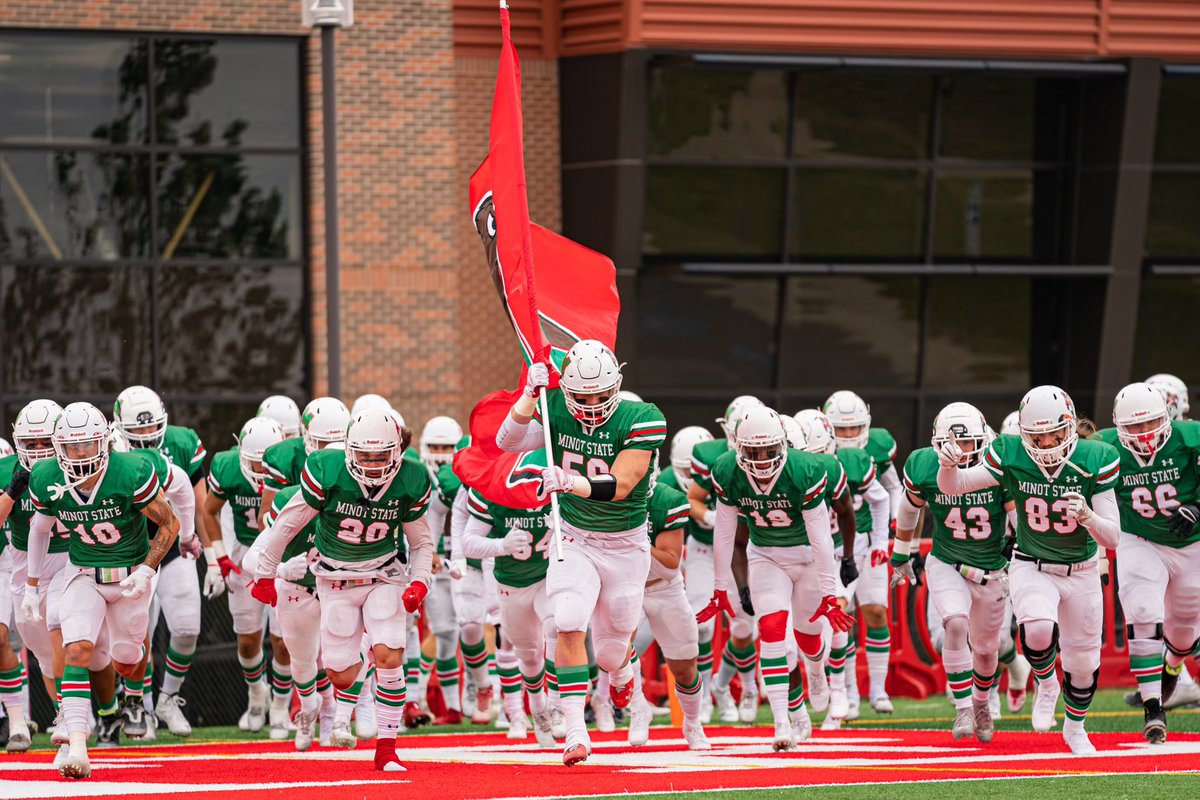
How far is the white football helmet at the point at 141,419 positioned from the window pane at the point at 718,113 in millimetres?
9405

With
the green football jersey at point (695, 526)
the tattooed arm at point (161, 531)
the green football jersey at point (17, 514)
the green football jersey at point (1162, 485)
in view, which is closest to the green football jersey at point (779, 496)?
the green football jersey at point (1162, 485)

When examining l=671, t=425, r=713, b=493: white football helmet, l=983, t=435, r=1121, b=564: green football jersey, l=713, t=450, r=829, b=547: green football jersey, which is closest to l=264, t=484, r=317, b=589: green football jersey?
l=713, t=450, r=829, b=547: green football jersey

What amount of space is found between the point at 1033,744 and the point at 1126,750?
72 centimetres

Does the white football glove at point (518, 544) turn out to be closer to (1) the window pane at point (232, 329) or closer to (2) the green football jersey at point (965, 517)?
(2) the green football jersey at point (965, 517)

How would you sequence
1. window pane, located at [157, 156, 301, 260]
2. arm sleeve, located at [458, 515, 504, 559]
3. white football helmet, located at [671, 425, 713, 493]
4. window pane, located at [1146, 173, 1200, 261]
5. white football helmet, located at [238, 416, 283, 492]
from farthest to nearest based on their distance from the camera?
window pane, located at [1146, 173, 1200, 261], window pane, located at [157, 156, 301, 260], white football helmet, located at [671, 425, 713, 493], white football helmet, located at [238, 416, 283, 492], arm sleeve, located at [458, 515, 504, 559]

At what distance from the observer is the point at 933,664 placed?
15.8 metres

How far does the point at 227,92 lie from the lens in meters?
20.5

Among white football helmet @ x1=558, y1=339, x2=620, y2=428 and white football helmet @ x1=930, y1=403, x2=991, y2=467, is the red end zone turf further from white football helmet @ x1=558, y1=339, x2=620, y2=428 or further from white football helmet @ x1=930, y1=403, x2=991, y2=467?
white football helmet @ x1=558, y1=339, x2=620, y2=428

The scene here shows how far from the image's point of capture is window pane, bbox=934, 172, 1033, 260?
22.8m

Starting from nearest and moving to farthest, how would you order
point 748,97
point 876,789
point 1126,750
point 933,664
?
point 876,789 < point 1126,750 < point 933,664 < point 748,97

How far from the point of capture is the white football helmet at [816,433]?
1308 cm

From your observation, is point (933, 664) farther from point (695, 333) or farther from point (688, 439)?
point (695, 333)

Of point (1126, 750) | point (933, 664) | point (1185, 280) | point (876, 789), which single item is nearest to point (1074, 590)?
point (1126, 750)

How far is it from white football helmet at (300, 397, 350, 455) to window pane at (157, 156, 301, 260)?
9.47m
